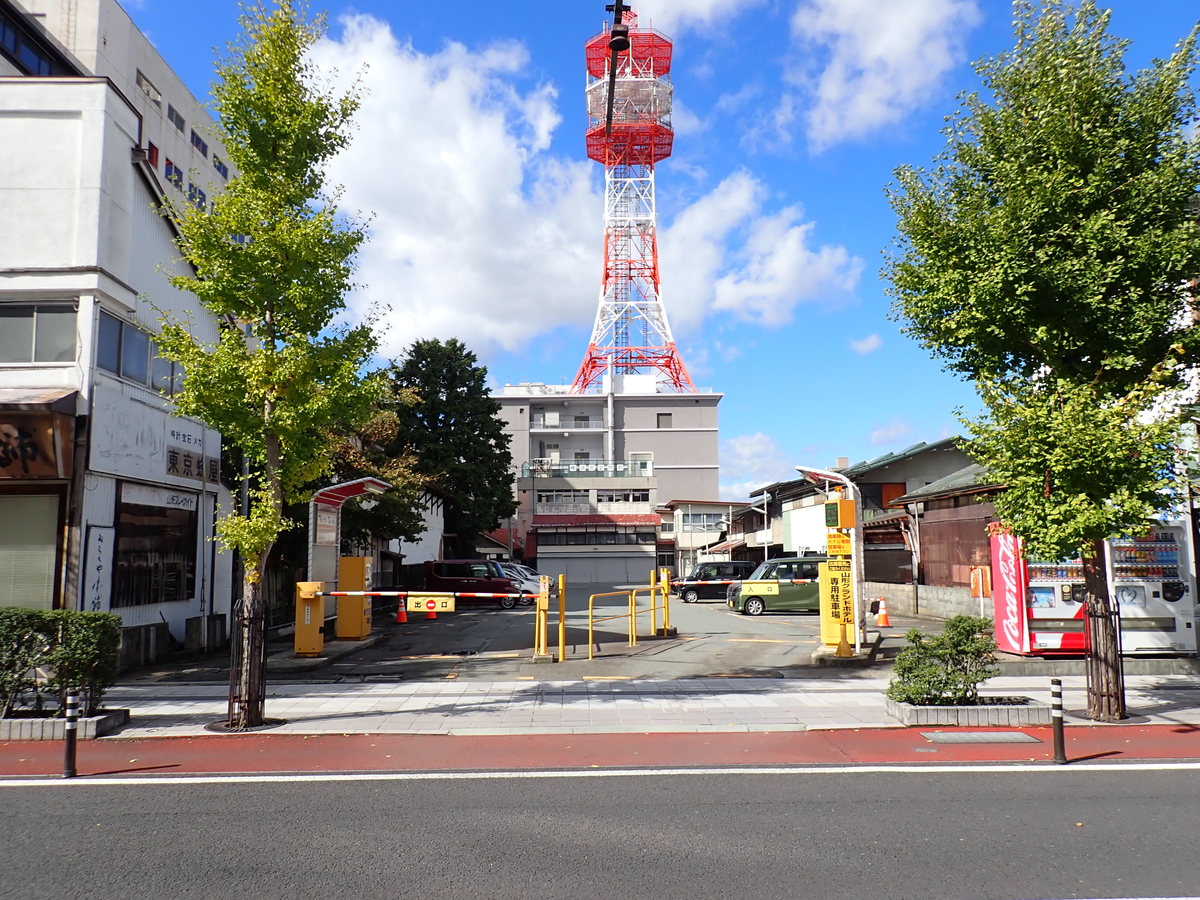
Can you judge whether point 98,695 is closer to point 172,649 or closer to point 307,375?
point 307,375

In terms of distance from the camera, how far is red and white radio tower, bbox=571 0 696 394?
61.7m

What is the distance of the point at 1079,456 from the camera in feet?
31.7

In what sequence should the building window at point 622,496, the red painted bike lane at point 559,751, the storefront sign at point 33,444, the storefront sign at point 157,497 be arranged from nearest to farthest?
the red painted bike lane at point 559,751
the storefront sign at point 33,444
the storefront sign at point 157,497
the building window at point 622,496

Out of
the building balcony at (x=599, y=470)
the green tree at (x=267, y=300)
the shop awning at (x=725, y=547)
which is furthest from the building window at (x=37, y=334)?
the building balcony at (x=599, y=470)

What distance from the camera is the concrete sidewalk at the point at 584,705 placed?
33.8ft

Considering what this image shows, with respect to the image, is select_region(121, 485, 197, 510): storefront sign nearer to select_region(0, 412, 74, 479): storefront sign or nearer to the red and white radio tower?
select_region(0, 412, 74, 479): storefront sign

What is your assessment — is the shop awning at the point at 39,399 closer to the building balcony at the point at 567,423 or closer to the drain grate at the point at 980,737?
the drain grate at the point at 980,737

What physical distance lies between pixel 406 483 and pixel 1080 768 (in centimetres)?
2333

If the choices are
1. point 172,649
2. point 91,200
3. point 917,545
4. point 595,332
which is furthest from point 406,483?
point 595,332

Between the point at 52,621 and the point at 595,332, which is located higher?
the point at 595,332

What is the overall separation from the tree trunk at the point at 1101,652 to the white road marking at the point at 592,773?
197 centimetres

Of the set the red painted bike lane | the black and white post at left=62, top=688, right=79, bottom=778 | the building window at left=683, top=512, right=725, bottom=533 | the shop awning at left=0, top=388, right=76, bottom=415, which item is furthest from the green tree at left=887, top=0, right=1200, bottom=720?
the building window at left=683, top=512, right=725, bottom=533

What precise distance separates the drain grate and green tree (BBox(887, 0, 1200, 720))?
5.18 feet

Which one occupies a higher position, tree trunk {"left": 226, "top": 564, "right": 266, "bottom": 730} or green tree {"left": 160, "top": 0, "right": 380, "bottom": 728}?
green tree {"left": 160, "top": 0, "right": 380, "bottom": 728}
